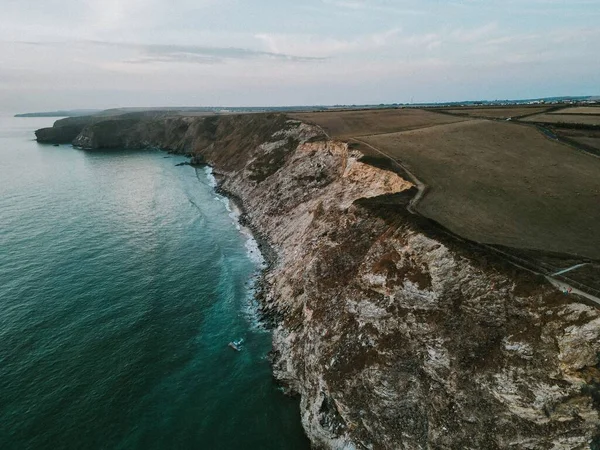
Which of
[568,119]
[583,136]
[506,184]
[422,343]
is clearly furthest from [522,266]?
[568,119]

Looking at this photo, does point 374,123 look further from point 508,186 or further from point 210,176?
point 508,186

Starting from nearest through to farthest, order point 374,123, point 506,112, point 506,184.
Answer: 1. point 506,184
2. point 374,123
3. point 506,112

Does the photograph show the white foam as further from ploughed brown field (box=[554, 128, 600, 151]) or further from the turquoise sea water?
ploughed brown field (box=[554, 128, 600, 151])

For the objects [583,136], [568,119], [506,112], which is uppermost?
[506,112]

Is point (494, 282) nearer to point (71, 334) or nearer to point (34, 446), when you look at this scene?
point (34, 446)

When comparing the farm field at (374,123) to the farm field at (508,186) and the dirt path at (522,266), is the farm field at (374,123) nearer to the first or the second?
the farm field at (508,186)
